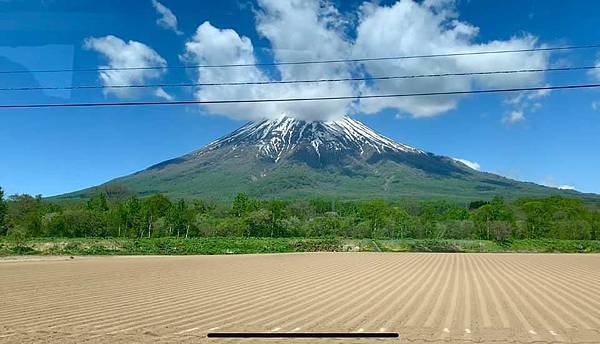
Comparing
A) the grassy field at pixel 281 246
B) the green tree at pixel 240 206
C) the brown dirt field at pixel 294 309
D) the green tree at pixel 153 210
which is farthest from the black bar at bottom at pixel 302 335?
the green tree at pixel 240 206

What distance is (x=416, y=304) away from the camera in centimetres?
1547

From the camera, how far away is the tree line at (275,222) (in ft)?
269

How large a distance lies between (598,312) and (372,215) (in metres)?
89.0

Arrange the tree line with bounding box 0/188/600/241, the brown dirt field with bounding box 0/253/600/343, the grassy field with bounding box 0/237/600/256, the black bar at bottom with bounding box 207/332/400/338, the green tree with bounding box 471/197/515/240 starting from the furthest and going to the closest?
1. the green tree with bounding box 471/197/515/240
2. the tree line with bounding box 0/188/600/241
3. the grassy field with bounding box 0/237/600/256
4. the brown dirt field with bounding box 0/253/600/343
5. the black bar at bottom with bounding box 207/332/400/338

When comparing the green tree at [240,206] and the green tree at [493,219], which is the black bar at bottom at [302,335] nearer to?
the green tree at [493,219]

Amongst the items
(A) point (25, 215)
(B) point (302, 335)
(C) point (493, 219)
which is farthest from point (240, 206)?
(B) point (302, 335)

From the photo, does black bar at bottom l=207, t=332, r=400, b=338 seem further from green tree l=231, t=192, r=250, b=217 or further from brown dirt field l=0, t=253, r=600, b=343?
green tree l=231, t=192, r=250, b=217

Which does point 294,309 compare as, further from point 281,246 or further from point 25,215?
point 25,215

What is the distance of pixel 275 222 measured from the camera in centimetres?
9269

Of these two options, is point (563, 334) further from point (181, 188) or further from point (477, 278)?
point (181, 188)

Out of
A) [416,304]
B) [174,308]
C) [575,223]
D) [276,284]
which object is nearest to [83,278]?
[276,284]

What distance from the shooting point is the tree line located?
82.1 meters

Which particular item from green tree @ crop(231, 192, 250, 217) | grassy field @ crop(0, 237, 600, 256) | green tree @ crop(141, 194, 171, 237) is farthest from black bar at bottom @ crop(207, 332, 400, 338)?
green tree @ crop(231, 192, 250, 217)

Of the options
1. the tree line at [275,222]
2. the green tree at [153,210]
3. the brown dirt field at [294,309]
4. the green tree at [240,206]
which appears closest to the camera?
the brown dirt field at [294,309]
